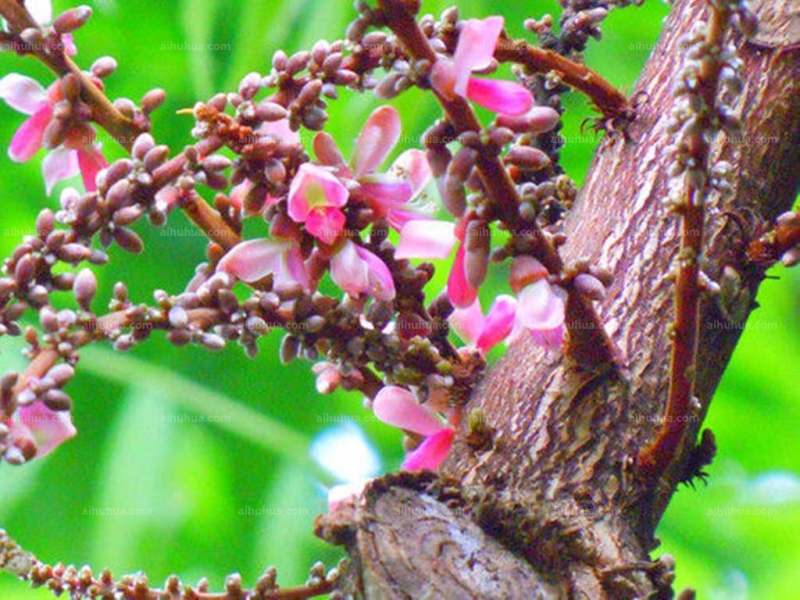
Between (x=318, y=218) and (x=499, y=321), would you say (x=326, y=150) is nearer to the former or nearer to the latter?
(x=318, y=218)

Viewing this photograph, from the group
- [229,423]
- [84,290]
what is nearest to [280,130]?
[84,290]

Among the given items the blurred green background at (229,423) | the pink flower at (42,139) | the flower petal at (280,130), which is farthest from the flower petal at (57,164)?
the blurred green background at (229,423)

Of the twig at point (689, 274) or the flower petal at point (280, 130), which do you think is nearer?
the twig at point (689, 274)

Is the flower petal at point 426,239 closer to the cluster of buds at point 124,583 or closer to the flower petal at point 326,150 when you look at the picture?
the flower petal at point 326,150

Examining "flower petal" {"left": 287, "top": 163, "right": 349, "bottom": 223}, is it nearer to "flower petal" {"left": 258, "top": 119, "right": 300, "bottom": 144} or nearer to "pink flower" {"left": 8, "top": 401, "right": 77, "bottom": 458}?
"flower petal" {"left": 258, "top": 119, "right": 300, "bottom": 144}

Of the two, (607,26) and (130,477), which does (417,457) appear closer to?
(130,477)

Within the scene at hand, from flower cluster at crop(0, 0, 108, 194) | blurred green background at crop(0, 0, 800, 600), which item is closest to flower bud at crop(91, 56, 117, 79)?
flower cluster at crop(0, 0, 108, 194)
